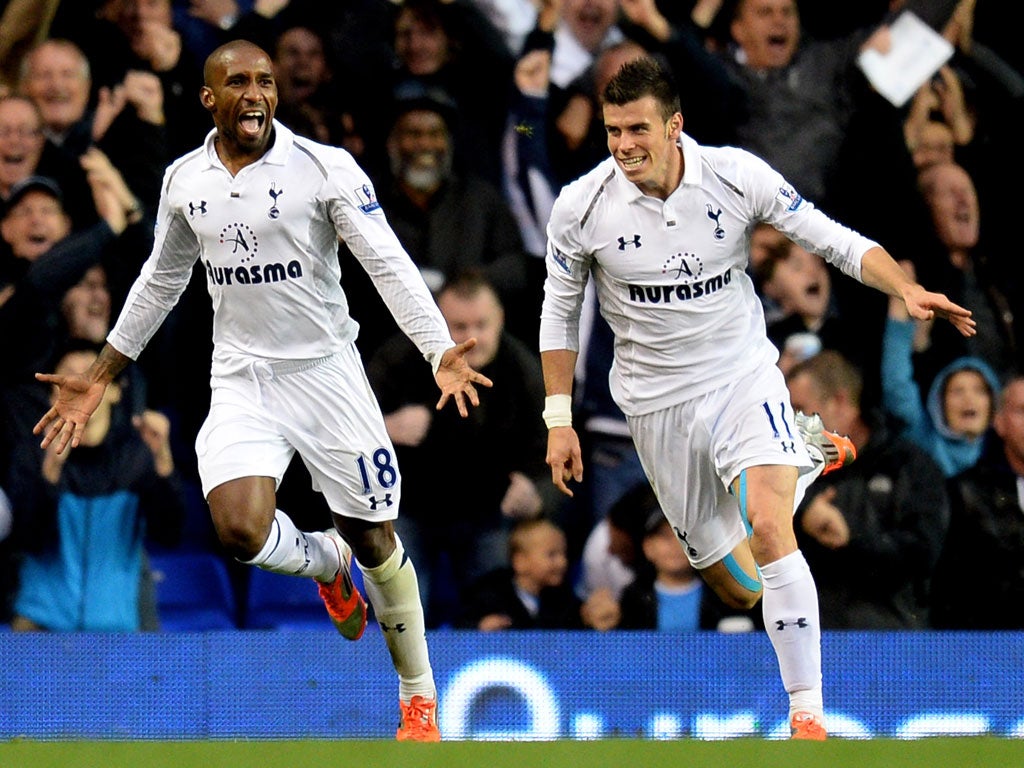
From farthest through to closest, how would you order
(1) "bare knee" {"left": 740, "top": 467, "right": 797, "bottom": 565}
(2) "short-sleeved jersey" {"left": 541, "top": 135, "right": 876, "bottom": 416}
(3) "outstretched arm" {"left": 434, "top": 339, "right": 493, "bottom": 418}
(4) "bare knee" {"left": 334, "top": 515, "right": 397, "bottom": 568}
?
(4) "bare knee" {"left": 334, "top": 515, "right": 397, "bottom": 568} < (2) "short-sleeved jersey" {"left": 541, "top": 135, "right": 876, "bottom": 416} < (1) "bare knee" {"left": 740, "top": 467, "right": 797, "bottom": 565} < (3) "outstretched arm" {"left": 434, "top": 339, "right": 493, "bottom": 418}

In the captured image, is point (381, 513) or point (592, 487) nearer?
point (381, 513)

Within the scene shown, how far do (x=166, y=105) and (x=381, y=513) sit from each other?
279 centimetres

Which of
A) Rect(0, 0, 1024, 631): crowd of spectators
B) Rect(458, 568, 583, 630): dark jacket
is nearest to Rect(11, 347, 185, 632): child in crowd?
Rect(0, 0, 1024, 631): crowd of spectators

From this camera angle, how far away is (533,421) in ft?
25.6

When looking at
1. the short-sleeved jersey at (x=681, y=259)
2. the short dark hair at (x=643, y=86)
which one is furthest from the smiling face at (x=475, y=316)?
the short dark hair at (x=643, y=86)

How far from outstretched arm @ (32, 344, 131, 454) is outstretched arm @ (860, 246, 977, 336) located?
2.46 metres

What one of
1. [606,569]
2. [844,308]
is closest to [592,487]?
[606,569]

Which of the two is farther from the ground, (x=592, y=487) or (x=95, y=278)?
(x=95, y=278)

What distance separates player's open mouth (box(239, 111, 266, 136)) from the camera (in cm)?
553

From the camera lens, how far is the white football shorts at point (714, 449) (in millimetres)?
5531

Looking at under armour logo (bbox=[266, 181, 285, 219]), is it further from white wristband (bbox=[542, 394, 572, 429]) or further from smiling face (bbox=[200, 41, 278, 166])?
white wristband (bbox=[542, 394, 572, 429])

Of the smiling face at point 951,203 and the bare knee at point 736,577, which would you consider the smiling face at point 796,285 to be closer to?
the smiling face at point 951,203

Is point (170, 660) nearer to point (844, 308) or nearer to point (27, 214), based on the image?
point (27, 214)

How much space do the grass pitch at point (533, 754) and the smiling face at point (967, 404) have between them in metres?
3.87
